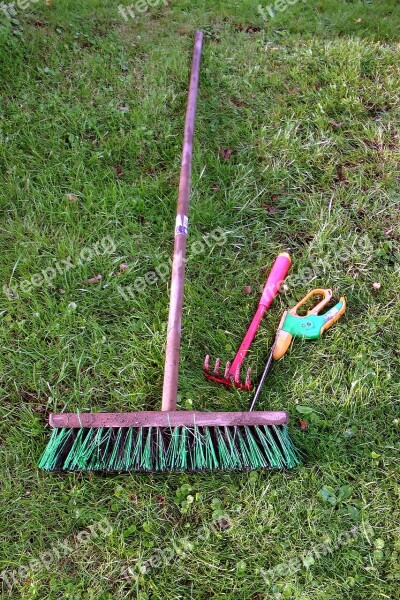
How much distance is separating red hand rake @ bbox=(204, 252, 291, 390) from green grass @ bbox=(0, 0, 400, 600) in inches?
2.9

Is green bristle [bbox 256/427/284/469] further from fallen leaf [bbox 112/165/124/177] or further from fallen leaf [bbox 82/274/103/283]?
fallen leaf [bbox 112/165/124/177]

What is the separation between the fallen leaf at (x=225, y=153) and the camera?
A: 3648mm

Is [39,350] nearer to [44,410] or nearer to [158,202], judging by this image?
[44,410]

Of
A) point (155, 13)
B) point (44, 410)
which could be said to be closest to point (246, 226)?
point (44, 410)

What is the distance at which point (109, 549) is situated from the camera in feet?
7.55

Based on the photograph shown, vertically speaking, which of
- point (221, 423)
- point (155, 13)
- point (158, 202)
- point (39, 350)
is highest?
point (155, 13)

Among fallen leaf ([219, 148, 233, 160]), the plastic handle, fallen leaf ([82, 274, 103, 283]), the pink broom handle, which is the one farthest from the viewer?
fallen leaf ([219, 148, 233, 160])

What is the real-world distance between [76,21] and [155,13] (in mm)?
688

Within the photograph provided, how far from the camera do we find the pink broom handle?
2.76 meters

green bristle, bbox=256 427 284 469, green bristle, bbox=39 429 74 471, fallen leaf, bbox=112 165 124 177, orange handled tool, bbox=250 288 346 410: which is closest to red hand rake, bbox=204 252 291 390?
orange handled tool, bbox=250 288 346 410

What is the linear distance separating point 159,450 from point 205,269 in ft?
4.03

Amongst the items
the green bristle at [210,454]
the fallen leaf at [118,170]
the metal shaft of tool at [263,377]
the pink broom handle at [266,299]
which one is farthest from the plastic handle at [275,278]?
the fallen leaf at [118,170]

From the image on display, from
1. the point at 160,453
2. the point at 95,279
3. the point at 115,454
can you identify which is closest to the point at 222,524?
the point at 160,453

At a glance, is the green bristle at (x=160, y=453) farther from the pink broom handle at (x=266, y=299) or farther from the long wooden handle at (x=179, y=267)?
the pink broom handle at (x=266, y=299)
